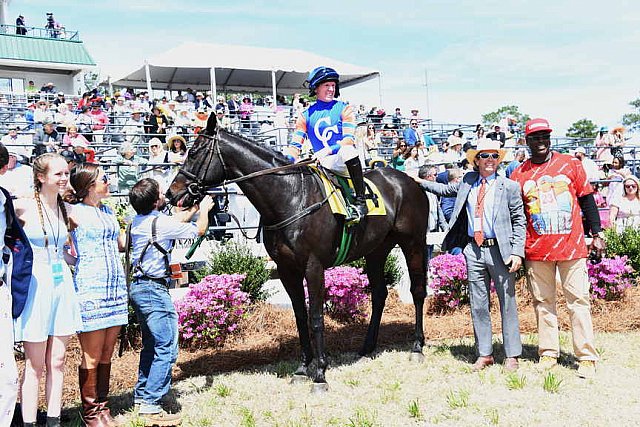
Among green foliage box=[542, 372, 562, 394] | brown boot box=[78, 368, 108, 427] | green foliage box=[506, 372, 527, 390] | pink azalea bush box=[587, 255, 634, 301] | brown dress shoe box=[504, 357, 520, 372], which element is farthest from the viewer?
pink azalea bush box=[587, 255, 634, 301]

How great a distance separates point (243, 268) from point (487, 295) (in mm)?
3176

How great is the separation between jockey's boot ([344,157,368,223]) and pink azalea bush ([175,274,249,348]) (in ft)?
6.16

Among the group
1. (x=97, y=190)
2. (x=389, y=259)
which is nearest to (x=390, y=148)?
(x=389, y=259)

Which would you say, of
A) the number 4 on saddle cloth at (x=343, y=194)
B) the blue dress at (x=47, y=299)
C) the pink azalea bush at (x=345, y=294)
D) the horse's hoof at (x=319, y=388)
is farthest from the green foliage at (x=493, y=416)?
the blue dress at (x=47, y=299)

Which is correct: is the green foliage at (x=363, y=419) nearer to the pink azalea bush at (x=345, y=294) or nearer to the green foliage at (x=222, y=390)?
the green foliage at (x=222, y=390)

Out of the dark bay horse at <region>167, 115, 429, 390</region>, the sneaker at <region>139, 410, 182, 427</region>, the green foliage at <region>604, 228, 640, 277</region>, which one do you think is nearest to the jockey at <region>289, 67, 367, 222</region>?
the dark bay horse at <region>167, 115, 429, 390</region>

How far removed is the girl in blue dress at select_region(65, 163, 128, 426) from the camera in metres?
4.45

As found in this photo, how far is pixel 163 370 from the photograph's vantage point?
472 centimetres

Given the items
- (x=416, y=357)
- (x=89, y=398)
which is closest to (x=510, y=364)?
(x=416, y=357)

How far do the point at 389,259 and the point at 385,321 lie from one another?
1.07m

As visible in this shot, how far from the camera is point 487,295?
236 inches

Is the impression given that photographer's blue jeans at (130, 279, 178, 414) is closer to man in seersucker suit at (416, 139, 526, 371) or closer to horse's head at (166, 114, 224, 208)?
horse's head at (166, 114, 224, 208)

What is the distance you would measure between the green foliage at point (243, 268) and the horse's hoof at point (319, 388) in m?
2.42

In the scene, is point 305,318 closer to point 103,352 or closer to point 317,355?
point 317,355
